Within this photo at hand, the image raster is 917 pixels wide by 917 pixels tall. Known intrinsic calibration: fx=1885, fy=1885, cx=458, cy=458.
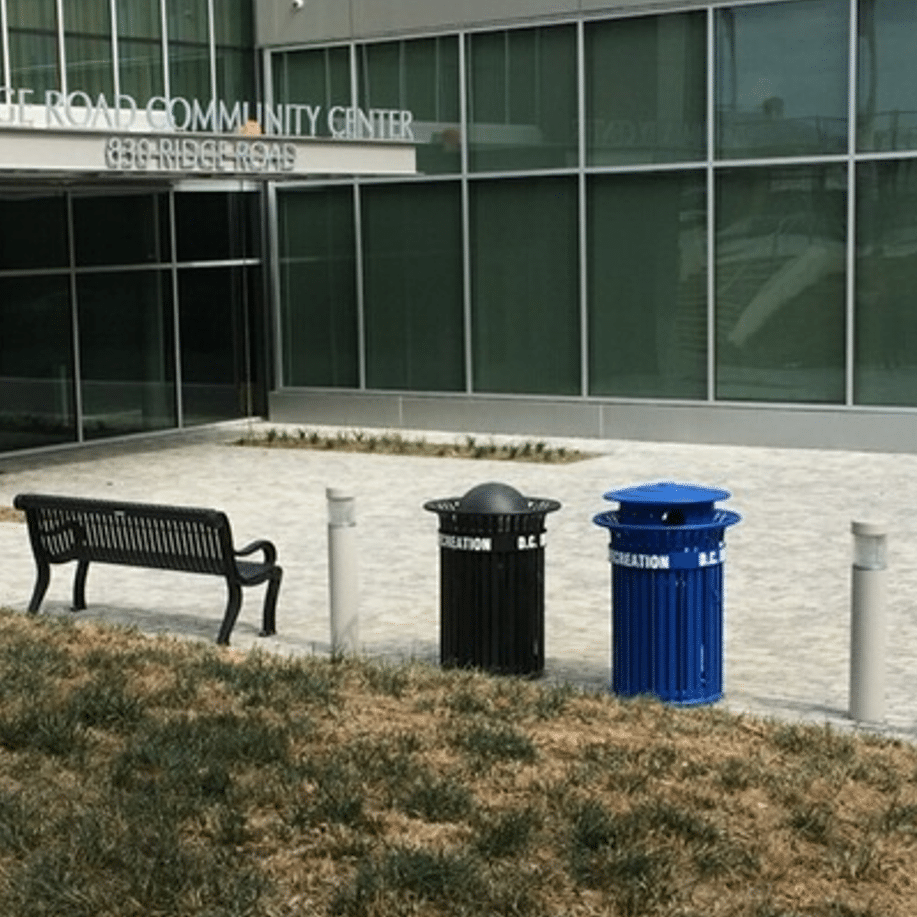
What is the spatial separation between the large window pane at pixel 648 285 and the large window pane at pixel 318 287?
12.0 feet

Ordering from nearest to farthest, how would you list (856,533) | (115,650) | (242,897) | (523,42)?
1. (242,897)
2. (856,533)
3. (115,650)
4. (523,42)

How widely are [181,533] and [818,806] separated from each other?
497cm

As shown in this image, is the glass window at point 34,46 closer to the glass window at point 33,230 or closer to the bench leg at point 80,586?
the glass window at point 33,230

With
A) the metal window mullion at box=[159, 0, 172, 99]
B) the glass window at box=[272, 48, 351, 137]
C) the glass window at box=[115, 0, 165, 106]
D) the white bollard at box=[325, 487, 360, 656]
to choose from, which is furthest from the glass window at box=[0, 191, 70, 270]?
the white bollard at box=[325, 487, 360, 656]

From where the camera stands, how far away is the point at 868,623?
852cm

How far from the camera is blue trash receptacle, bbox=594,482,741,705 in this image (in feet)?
28.8

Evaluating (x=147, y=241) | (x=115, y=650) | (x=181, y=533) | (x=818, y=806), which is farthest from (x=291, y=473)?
(x=818, y=806)

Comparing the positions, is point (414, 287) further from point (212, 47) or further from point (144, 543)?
point (144, 543)

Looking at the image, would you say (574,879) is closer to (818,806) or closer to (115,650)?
(818,806)

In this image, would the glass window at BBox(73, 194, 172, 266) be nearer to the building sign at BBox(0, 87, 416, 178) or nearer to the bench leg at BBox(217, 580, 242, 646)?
the building sign at BBox(0, 87, 416, 178)

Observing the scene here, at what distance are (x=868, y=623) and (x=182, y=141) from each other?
11130 millimetres

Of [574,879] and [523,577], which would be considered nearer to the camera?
[574,879]

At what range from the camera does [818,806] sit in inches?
263

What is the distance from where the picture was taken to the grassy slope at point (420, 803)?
5.75 meters
